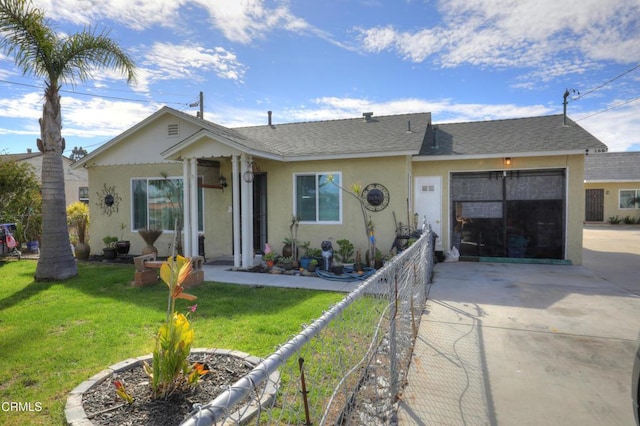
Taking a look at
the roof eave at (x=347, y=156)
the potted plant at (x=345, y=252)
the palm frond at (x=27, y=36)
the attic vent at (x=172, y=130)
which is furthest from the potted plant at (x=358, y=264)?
the palm frond at (x=27, y=36)

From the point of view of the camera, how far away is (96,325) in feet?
16.7

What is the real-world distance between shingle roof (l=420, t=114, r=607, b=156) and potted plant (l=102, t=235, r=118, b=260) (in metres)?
9.73

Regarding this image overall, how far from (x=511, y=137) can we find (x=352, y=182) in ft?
16.6

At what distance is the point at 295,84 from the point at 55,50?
312 inches

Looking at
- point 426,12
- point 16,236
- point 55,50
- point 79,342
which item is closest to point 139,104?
point 16,236

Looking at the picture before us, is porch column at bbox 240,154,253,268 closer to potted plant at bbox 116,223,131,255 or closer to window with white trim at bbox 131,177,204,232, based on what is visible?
window with white trim at bbox 131,177,204,232

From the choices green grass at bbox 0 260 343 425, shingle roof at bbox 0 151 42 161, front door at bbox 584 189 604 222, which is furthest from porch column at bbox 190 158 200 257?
front door at bbox 584 189 604 222

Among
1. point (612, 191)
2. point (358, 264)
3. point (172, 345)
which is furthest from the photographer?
point (612, 191)

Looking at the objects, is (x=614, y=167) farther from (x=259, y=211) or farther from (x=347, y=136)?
(x=259, y=211)

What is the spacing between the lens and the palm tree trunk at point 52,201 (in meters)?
8.05

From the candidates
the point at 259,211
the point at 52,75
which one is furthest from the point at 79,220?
the point at 259,211

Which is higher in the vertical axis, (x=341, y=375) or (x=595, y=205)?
(x=595, y=205)

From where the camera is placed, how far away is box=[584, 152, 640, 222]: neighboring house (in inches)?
858

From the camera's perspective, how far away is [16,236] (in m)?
12.5
